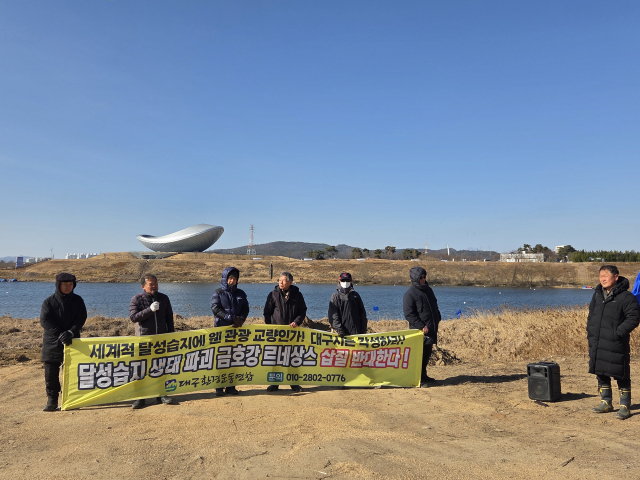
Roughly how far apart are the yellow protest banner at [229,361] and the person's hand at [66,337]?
6.2 inches

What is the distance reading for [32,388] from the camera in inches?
310

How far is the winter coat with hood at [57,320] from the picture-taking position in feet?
20.9

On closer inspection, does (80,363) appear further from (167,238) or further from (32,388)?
(167,238)

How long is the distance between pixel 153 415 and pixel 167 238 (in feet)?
495

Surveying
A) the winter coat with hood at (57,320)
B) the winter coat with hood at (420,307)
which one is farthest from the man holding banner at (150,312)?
the winter coat with hood at (420,307)

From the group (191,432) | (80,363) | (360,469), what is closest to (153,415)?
(191,432)

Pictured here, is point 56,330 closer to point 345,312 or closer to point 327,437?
point 327,437

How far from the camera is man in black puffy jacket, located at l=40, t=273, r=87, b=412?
636 cm

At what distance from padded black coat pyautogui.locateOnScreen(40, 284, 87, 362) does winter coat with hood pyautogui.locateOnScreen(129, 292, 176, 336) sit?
0.69 m

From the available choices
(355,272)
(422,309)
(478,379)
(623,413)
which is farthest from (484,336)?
(355,272)

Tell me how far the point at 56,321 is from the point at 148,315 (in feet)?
4.11

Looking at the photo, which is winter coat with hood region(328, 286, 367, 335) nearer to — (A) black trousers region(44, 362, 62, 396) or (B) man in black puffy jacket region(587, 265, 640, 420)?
(B) man in black puffy jacket region(587, 265, 640, 420)

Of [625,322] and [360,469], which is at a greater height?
[625,322]

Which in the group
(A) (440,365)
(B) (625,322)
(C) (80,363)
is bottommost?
(A) (440,365)
